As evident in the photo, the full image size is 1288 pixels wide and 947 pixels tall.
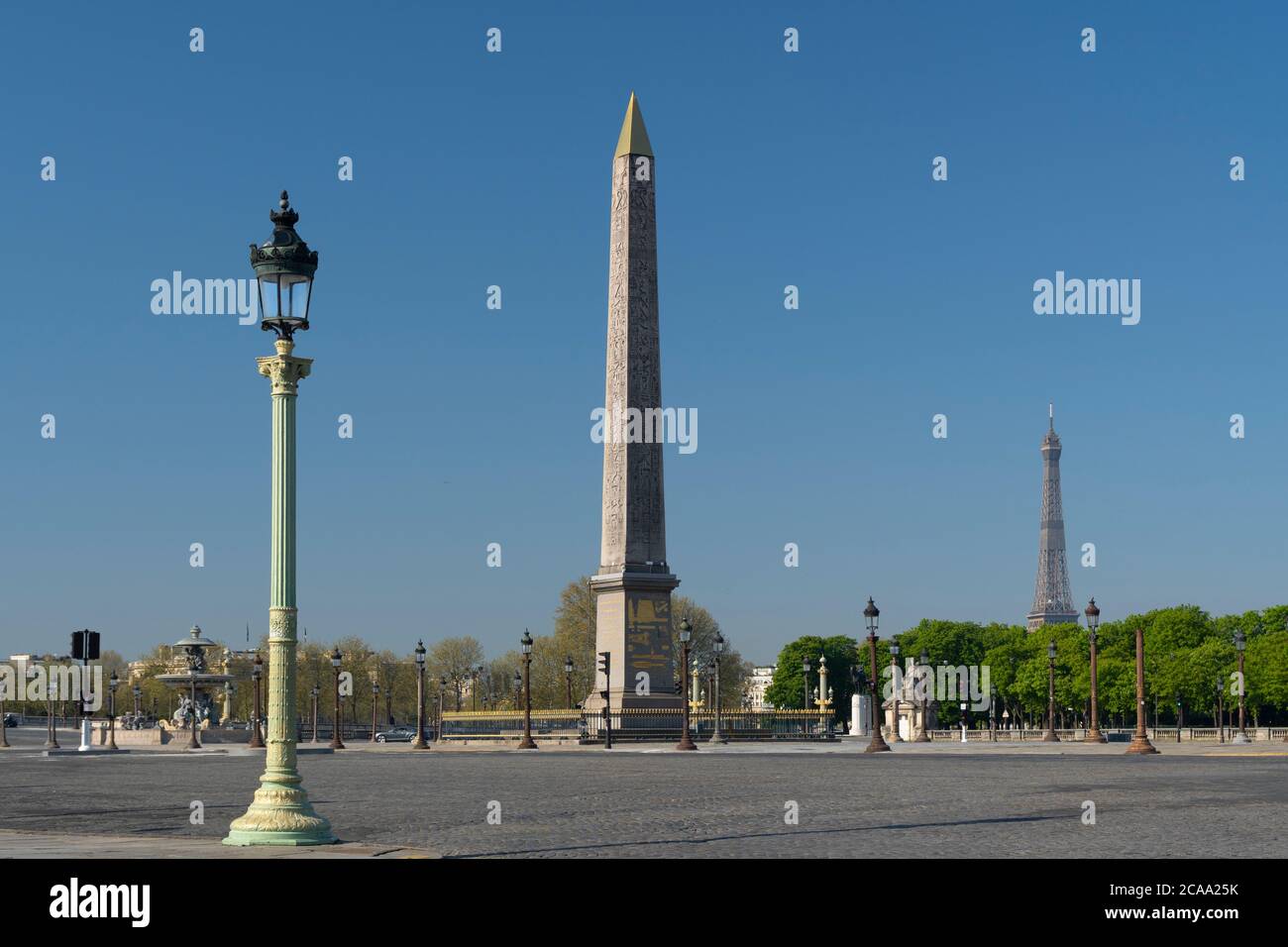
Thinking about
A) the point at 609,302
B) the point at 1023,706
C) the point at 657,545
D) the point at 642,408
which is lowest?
the point at 1023,706

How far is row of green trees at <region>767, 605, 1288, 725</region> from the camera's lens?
10700cm

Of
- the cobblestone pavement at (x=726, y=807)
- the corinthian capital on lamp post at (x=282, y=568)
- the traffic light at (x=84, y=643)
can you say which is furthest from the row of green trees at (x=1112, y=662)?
the corinthian capital on lamp post at (x=282, y=568)

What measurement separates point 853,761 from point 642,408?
66.5 feet

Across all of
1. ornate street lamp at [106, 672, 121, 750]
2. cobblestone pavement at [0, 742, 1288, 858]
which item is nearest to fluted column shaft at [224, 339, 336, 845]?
cobblestone pavement at [0, 742, 1288, 858]

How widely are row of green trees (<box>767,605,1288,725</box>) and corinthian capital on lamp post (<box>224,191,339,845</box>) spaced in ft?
264

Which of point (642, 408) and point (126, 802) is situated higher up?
point (642, 408)

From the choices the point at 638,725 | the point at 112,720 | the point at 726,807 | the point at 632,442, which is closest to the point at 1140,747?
the point at 638,725

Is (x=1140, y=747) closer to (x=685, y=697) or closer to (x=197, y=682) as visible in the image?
(x=685, y=697)

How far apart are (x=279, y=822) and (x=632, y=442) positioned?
1695 inches

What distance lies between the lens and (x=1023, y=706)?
132 m

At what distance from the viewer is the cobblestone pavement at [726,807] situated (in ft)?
48.0

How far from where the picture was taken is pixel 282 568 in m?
13.7
